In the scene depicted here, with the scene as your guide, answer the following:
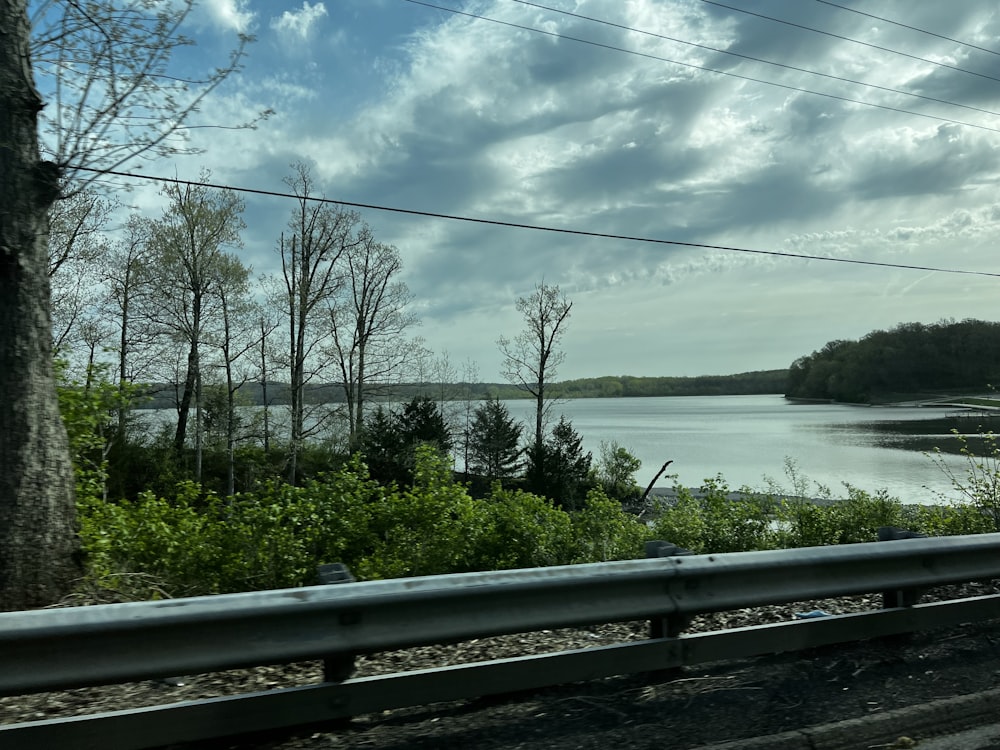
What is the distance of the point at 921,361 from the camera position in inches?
1142

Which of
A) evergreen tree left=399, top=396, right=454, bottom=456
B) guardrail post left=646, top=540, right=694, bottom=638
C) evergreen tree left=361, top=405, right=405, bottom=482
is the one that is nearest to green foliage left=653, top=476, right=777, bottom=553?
guardrail post left=646, top=540, right=694, bottom=638

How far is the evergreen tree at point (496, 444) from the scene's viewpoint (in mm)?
56938

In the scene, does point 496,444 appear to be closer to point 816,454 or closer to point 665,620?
point 816,454

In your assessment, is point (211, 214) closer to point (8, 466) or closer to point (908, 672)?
point (8, 466)

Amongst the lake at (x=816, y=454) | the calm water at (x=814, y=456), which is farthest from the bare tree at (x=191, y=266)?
the calm water at (x=814, y=456)

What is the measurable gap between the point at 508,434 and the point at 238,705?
2138 inches

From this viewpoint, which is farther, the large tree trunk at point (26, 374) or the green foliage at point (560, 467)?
the green foliage at point (560, 467)

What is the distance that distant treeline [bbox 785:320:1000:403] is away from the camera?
77.0 ft

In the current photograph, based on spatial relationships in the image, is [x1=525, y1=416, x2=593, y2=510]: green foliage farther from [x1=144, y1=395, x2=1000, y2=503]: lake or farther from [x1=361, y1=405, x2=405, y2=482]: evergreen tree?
[x1=361, y1=405, x2=405, y2=482]: evergreen tree

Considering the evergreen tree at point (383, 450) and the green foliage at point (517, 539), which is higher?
the green foliage at point (517, 539)

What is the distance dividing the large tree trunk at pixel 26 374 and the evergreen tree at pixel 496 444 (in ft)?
169

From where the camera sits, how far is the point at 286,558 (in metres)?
7.73

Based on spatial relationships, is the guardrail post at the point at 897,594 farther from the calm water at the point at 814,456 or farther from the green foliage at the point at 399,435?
the green foliage at the point at 399,435

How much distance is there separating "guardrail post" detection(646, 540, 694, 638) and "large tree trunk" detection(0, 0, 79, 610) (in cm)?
368
